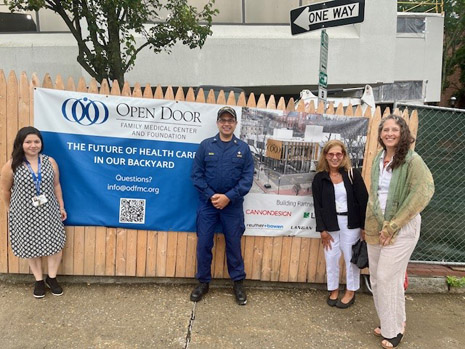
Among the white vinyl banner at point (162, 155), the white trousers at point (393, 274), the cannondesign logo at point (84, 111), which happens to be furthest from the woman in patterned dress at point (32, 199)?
the white trousers at point (393, 274)

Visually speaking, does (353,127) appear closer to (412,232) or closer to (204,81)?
(412,232)

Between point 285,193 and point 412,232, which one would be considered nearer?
point 412,232

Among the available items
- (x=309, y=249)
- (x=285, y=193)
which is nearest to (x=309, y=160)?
(x=285, y=193)

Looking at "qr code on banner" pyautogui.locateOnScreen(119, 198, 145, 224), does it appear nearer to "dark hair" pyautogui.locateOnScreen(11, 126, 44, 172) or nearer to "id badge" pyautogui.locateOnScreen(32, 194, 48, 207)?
"id badge" pyautogui.locateOnScreen(32, 194, 48, 207)

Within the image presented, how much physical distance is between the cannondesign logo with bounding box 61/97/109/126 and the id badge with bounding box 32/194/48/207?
80 cm

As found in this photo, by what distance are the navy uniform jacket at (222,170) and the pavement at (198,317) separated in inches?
42.9

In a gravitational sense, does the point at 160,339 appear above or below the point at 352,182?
below

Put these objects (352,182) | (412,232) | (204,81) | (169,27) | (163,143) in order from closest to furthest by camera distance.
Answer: (412,232) < (352,182) < (163,143) < (169,27) < (204,81)

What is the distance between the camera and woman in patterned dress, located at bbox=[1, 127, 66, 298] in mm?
3397

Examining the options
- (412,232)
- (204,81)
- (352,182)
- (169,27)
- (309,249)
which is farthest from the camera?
(204,81)

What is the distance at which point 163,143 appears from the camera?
382 cm

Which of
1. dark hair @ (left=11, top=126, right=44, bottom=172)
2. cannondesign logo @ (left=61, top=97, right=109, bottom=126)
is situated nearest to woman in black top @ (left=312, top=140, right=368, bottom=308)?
cannondesign logo @ (left=61, top=97, right=109, bottom=126)

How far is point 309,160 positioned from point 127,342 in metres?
2.43

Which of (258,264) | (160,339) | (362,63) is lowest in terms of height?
(160,339)
